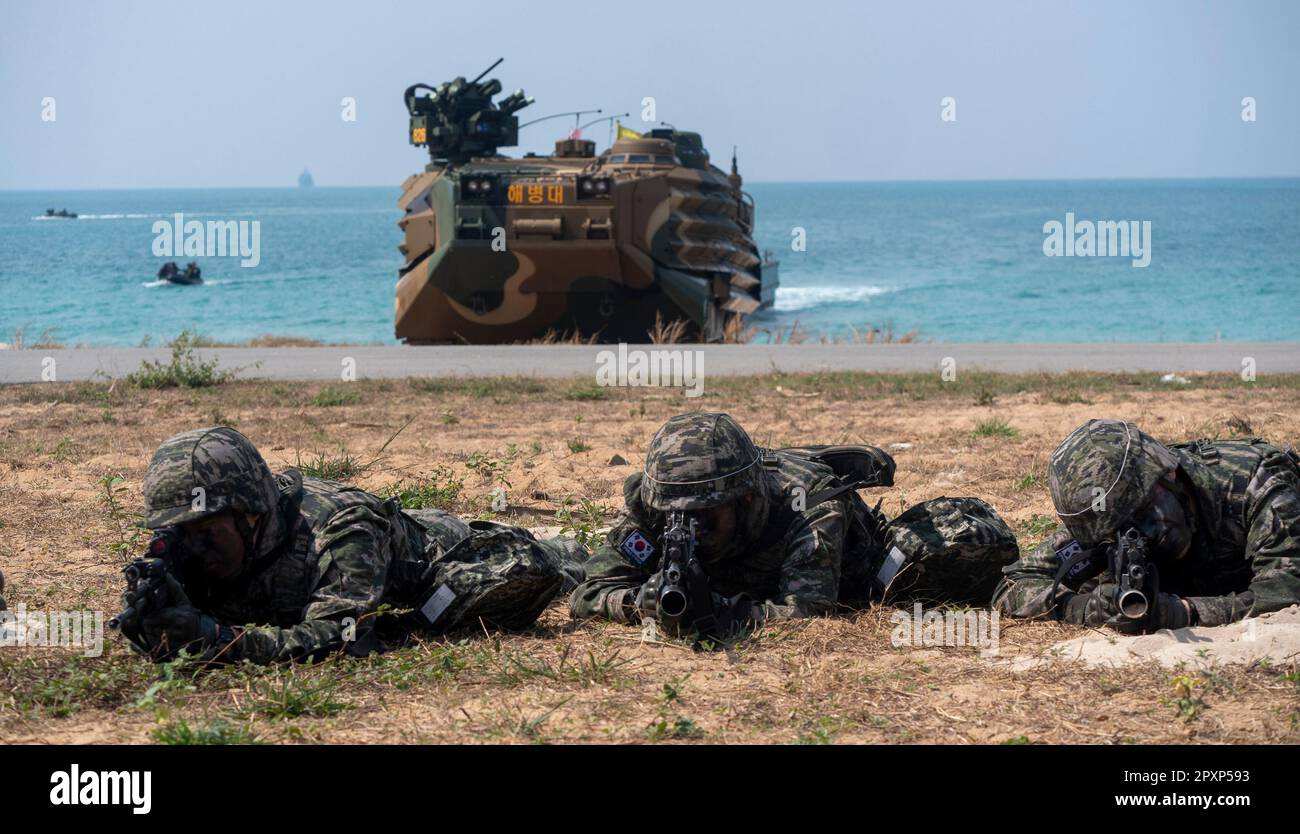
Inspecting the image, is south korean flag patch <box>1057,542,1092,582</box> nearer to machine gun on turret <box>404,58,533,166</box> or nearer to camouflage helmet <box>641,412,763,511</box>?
camouflage helmet <box>641,412,763,511</box>

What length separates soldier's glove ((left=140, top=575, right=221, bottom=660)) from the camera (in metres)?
4.68

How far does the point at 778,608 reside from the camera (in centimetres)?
553

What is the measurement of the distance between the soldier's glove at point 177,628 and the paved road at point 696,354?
9689 mm

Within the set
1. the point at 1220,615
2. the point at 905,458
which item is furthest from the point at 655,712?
the point at 905,458

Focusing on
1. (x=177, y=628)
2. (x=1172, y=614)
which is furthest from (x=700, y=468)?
(x=177, y=628)

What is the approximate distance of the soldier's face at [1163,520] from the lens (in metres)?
5.17

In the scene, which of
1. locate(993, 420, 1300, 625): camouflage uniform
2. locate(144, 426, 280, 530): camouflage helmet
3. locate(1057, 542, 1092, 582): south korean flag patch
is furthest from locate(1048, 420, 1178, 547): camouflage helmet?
locate(144, 426, 280, 530): camouflage helmet

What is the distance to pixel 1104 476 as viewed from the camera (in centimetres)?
516

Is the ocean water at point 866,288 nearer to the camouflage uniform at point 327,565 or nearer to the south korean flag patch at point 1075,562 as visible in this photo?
the camouflage uniform at point 327,565

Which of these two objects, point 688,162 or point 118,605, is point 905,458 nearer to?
point 118,605

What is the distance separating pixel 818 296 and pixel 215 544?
39198mm

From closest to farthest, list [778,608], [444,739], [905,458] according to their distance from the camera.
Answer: [444,739]
[778,608]
[905,458]

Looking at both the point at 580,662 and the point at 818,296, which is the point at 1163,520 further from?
the point at 818,296

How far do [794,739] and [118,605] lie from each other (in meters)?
3.14
